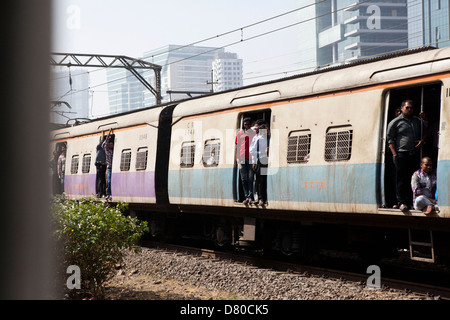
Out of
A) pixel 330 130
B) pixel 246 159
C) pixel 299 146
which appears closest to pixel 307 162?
pixel 299 146

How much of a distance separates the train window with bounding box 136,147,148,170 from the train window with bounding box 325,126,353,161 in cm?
748

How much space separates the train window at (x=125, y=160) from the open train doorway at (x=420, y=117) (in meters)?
9.88

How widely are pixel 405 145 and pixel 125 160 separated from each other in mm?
10701

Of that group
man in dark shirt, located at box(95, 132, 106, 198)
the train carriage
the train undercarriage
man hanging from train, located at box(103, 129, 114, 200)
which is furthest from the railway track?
man in dark shirt, located at box(95, 132, 106, 198)

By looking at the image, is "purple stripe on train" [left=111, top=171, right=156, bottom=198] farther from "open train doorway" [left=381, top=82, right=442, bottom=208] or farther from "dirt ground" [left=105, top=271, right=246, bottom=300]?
"open train doorway" [left=381, top=82, right=442, bottom=208]

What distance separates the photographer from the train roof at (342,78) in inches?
352

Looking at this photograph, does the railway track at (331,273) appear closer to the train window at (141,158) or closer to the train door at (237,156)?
the train door at (237,156)

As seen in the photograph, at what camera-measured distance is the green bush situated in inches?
339

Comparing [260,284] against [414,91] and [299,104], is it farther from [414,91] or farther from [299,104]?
[414,91]

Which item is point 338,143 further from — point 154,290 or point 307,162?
point 154,290

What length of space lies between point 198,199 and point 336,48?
192 metres

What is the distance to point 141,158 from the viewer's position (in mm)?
16953

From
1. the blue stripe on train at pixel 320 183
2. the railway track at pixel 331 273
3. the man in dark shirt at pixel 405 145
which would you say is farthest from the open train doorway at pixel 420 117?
the railway track at pixel 331 273

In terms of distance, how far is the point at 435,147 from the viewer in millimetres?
9328
